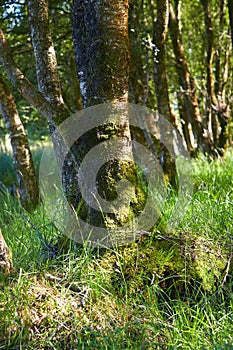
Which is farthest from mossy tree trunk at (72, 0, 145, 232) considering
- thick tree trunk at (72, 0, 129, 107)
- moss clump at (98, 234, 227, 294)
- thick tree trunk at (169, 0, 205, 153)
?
thick tree trunk at (169, 0, 205, 153)

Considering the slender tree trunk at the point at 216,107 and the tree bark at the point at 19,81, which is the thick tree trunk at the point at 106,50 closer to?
the tree bark at the point at 19,81

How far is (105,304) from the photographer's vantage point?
221cm

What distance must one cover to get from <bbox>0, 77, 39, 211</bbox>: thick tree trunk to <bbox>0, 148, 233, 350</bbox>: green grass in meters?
2.16

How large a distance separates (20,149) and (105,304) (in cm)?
295

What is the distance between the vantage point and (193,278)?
2.45 meters

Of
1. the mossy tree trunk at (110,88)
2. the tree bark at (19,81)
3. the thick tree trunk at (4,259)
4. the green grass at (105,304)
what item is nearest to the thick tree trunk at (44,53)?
the tree bark at (19,81)

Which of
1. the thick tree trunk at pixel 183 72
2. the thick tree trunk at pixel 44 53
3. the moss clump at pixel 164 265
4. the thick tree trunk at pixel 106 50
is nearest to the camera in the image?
the moss clump at pixel 164 265

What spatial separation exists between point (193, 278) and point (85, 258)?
68cm

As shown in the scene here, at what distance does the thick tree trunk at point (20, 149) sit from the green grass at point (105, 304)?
7.08ft

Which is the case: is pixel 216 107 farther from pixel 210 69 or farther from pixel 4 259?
pixel 4 259

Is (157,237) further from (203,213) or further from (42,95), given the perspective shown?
(42,95)

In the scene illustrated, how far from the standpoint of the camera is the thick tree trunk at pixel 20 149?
15.2ft

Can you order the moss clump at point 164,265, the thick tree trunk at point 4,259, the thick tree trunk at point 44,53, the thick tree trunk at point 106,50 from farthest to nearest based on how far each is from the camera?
the thick tree trunk at point 44,53 → the thick tree trunk at point 106,50 → the moss clump at point 164,265 → the thick tree trunk at point 4,259

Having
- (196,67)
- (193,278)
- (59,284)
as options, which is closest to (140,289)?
(193,278)
